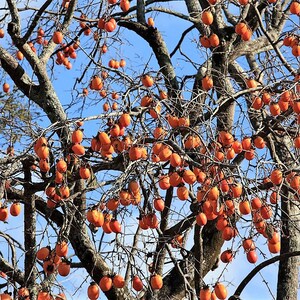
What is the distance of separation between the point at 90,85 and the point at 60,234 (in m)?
1.73

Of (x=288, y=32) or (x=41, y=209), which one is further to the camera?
(x=288, y=32)

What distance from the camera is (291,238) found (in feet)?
17.5

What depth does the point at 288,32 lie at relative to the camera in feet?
17.9

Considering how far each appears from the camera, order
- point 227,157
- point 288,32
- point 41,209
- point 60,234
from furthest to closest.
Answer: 1. point 288,32
2. point 41,209
3. point 227,157
4. point 60,234

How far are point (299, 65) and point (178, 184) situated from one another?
1.89 m

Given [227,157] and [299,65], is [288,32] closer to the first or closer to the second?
[299,65]

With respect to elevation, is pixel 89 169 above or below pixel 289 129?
below

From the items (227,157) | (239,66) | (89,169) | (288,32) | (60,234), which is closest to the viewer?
(60,234)

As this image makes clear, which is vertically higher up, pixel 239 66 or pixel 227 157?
pixel 239 66

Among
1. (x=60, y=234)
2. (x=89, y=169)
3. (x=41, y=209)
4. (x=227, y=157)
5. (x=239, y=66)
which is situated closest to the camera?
(x=60, y=234)

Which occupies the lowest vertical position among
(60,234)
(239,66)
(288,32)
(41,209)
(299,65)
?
(60,234)

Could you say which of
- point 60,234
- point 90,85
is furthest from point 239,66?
point 60,234

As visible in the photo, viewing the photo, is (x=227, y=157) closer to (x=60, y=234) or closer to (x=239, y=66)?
(x=60, y=234)

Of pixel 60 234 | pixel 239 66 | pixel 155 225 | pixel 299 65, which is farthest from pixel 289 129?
pixel 60 234
